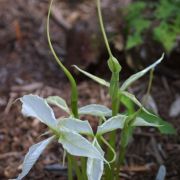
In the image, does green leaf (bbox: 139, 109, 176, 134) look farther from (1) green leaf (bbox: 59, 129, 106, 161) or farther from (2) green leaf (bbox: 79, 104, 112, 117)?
(1) green leaf (bbox: 59, 129, 106, 161)

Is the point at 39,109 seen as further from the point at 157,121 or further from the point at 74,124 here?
the point at 157,121

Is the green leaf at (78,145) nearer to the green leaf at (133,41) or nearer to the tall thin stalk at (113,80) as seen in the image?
the tall thin stalk at (113,80)

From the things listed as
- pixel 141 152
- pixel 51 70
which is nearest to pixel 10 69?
pixel 51 70

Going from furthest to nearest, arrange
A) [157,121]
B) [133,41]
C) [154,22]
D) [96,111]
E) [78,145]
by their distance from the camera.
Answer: [154,22] → [133,41] → [157,121] → [96,111] → [78,145]

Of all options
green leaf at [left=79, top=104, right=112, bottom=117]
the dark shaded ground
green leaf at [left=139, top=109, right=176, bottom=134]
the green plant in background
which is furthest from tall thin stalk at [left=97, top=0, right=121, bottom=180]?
the green plant in background

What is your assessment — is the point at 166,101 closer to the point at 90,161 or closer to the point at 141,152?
the point at 141,152

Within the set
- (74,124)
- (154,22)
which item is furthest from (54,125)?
(154,22)
